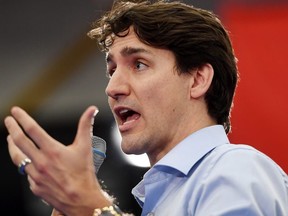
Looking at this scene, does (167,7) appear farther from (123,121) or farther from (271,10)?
(271,10)

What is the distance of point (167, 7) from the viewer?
1.48 metres

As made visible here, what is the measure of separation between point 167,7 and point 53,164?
701mm

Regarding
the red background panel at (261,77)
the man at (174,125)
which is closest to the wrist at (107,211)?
the man at (174,125)

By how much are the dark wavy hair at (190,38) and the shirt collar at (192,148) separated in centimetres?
→ 14

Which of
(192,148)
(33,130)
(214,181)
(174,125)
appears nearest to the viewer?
(33,130)

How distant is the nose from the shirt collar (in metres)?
0.19

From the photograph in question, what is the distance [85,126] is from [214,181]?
24cm

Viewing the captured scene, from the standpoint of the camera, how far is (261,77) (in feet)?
8.48

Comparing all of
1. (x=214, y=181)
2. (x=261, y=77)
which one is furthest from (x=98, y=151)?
(x=261, y=77)

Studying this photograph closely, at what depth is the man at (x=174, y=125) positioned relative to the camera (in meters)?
0.92

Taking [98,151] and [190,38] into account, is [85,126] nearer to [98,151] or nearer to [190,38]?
[98,151]

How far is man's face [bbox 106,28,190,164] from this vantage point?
4.42 ft

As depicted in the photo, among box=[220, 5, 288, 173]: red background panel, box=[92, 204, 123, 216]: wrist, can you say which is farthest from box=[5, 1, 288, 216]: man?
box=[220, 5, 288, 173]: red background panel

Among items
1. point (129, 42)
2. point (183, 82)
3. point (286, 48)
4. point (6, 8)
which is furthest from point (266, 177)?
point (6, 8)
